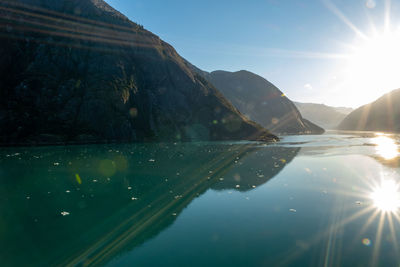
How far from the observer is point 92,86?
83.3 metres

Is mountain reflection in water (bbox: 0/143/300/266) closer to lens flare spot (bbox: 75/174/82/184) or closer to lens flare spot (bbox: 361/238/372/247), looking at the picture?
lens flare spot (bbox: 75/174/82/184)

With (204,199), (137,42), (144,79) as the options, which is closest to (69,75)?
(144,79)

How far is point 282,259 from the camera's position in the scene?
7.43 m

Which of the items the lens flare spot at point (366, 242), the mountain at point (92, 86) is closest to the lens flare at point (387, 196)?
the lens flare spot at point (366, 242)

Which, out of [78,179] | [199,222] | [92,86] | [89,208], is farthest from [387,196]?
[92,86]

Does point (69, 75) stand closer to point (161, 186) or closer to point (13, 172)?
point (13, 172)

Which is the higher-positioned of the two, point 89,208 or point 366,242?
point 366,242

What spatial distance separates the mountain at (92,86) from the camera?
238 ft

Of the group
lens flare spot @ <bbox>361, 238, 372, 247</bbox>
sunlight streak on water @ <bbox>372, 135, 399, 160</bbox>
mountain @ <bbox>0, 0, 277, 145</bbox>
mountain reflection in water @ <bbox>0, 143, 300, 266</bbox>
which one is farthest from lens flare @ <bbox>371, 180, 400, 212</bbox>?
mountain @ <bbox>0, 0, 277, 145</bbox>

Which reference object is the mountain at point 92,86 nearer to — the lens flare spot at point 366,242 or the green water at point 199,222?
the green water at point 199,222

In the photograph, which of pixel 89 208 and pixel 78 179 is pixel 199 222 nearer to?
pixel 89 208

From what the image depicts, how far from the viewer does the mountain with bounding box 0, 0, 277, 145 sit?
238 ft

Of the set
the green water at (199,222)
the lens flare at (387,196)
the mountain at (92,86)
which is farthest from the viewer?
the mountain at (92,86)

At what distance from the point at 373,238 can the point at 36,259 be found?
12756mm
